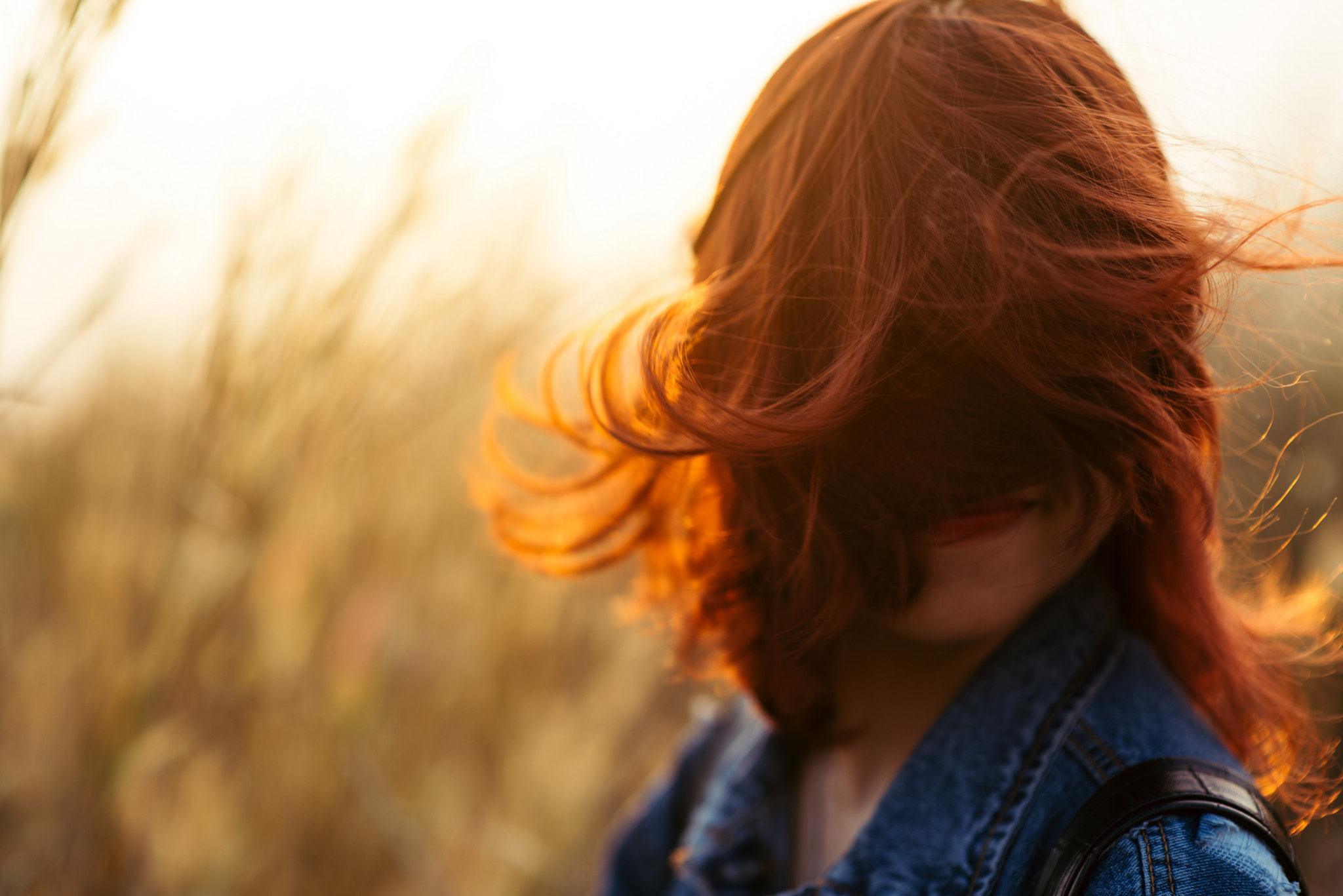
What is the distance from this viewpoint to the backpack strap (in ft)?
1.63

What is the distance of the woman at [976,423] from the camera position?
53 cm

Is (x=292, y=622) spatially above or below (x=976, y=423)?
above

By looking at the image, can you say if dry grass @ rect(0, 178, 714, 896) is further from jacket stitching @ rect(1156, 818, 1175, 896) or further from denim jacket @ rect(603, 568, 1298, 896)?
jacket stitching @ rect(1156, 818, 1175, 896)

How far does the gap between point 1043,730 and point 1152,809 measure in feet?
0.35

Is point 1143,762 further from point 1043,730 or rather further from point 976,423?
point 976,423

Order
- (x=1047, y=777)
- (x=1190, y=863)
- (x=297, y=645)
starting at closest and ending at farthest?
(x=1190, y=863) < (x=1047, y=777) < (x=297, y=645)

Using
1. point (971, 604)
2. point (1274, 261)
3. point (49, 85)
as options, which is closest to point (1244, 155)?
point (1274, 261)

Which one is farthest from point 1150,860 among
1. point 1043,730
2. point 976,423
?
point 976,423

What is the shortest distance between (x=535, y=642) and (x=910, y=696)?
918mm

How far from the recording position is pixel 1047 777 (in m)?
0.58

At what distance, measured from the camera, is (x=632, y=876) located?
3.42 feet

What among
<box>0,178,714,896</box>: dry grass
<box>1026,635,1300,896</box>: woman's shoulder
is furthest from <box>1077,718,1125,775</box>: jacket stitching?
<box>0,178,714,896</box>: dry grass

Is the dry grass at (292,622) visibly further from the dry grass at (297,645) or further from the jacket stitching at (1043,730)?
the jacket stitching at (1043,730)

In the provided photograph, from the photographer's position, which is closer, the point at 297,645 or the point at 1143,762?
the point at 1143,762
